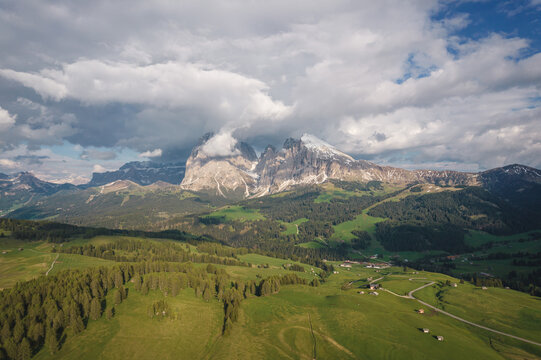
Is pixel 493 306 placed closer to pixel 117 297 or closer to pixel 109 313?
pixel 109 313

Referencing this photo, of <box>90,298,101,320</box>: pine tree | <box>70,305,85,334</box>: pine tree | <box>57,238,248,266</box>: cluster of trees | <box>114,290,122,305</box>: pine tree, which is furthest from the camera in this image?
<box>57,238,248,266</box>: cluster of trees

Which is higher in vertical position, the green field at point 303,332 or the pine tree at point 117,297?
the pine tree at point 117,297

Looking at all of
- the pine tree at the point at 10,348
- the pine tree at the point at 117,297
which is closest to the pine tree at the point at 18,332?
the pine tree at the point at 10,348

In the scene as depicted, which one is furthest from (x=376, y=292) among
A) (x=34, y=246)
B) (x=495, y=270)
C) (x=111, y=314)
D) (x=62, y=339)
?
(x=34, y=246)

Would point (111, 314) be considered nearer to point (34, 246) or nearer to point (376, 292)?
point (376, 292)

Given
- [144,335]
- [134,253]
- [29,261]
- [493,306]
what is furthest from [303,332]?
[134,253]

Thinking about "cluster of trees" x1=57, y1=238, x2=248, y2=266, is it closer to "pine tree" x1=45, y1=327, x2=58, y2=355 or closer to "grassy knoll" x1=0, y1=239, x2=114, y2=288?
"grassy knoll" x1=0, y1=239, x2=114, y2=288

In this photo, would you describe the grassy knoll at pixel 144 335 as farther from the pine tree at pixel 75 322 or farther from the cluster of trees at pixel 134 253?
the cluster of trees at pixel 134 253

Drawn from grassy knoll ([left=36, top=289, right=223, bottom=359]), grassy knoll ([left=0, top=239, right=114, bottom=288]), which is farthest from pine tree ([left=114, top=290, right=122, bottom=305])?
grassy knoll ([left=0, top=239, right=114, bottom=288])
